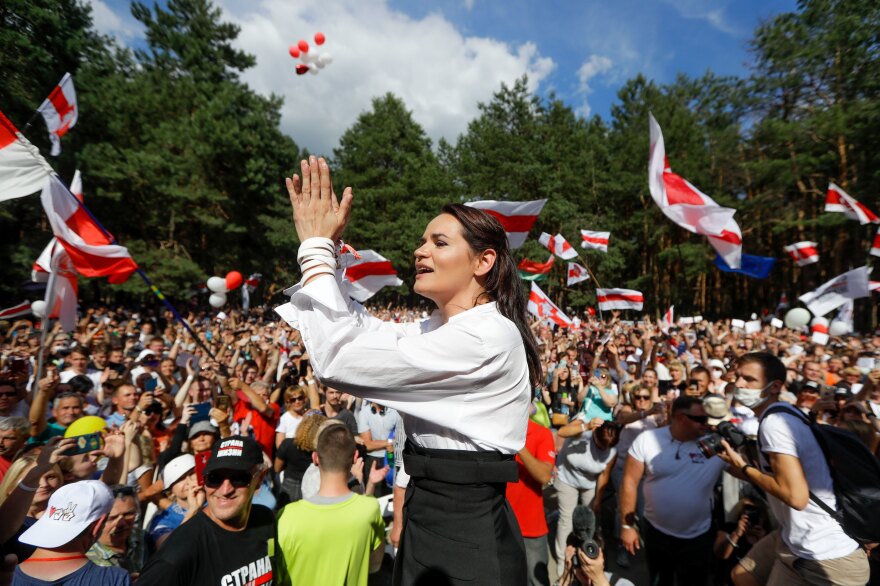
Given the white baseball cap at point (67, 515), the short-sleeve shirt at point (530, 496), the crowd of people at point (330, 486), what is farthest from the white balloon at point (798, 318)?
the white baseball cap at point (67, 515)

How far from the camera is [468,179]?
36031mm

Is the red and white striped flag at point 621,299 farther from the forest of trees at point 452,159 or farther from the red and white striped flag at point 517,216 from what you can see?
the forest of trees at point 452,159

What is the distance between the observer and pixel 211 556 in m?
2.27

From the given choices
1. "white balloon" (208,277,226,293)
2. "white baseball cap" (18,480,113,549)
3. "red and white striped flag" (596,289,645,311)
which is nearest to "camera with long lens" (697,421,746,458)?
"white baseball cap" (18,480,113,549)

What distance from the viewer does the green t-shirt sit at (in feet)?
8.74

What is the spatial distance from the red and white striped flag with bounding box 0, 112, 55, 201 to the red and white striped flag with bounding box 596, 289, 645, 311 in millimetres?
11348

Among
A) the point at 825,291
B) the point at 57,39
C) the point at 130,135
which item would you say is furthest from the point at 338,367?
the point at 130,135

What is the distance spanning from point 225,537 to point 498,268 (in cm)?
199

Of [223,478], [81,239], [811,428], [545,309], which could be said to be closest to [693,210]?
[545,309]

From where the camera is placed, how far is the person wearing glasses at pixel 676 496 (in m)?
3.70

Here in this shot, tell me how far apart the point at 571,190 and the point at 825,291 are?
2455 centimetres

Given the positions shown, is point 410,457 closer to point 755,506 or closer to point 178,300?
point 755,506

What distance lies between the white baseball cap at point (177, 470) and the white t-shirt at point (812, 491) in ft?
12.9

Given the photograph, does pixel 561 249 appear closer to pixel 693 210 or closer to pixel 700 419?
pixel 693 210
